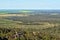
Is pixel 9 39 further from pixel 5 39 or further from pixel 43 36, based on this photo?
pixel 43 36

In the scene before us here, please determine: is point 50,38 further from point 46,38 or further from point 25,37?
point 25,37

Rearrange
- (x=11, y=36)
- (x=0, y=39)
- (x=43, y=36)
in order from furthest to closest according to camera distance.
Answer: (x=43, y=36)
(x=11, y=36)
(x=0, y=39)

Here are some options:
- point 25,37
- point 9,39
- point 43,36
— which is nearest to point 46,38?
point 43,36

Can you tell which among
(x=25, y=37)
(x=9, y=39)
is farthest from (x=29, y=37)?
(x=9, y=39)

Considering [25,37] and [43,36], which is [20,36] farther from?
[43,36]

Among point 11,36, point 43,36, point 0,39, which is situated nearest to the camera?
point 0,39

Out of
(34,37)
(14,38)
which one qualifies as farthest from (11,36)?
(34,37)

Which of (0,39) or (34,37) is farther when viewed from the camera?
(34,37)

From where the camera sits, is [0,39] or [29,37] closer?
[0,39]
